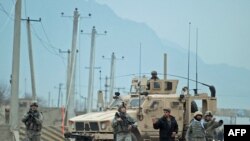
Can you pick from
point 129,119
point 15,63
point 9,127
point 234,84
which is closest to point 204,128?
point 129,119

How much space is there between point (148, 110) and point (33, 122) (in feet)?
11.6

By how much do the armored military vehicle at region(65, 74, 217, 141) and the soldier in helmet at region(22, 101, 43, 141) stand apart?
5.30 feet

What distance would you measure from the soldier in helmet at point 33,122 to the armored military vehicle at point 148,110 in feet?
5.30

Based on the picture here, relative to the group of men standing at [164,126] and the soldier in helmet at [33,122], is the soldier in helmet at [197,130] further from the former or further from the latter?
the soldier in helmet at [33,122]

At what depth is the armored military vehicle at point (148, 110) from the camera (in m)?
22.0

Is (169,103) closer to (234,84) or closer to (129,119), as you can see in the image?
(129,119)

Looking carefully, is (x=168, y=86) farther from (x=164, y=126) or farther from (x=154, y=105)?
(x=164, y=126)

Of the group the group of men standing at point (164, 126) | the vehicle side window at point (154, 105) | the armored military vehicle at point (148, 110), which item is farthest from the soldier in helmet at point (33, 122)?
the vehicle side window at point (154, 105)

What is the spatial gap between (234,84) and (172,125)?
14232 cm

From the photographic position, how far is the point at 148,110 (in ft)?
→ 74.0

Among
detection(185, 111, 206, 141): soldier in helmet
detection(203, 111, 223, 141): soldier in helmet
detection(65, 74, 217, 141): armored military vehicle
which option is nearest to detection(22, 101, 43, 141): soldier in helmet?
detection(65, 74, 217, 141): armored military vehicle

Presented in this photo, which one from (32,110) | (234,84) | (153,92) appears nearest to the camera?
(32,110)

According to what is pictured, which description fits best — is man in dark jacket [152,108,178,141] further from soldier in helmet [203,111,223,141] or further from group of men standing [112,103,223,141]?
soldier in helmet [203,111,223,141]

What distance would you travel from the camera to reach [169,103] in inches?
898
